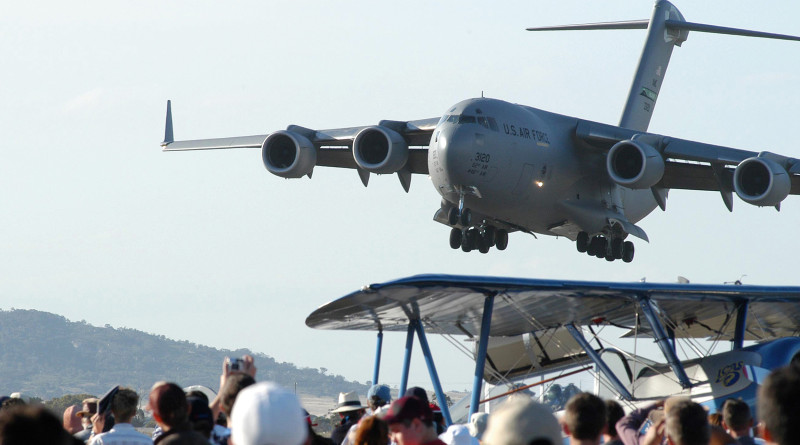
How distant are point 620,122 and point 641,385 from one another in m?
19.0

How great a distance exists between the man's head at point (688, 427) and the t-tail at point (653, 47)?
90.9 ft

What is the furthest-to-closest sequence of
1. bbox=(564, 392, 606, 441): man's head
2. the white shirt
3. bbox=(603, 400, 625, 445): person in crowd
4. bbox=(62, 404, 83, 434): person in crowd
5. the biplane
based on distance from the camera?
the biplane → bbox=(62, 404, 83, 434): person in crowd → bbox=(603, 400, 625, 445): person in crowd → the white shirt → bbox=(564, 392, 606, 441): man's head

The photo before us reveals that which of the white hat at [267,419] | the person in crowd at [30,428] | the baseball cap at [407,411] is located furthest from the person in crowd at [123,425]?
the person in crowd at [30,428]

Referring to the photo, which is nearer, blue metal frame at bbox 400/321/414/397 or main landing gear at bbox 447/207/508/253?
blue metal frame at bbox 400/321/414/397

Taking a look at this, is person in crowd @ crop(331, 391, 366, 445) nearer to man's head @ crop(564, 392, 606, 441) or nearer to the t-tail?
man's head @ crop(564, 392, 606, 441)

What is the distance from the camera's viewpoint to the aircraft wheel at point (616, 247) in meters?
26.2

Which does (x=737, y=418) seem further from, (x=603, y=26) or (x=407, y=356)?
A: (x=603, y=26)

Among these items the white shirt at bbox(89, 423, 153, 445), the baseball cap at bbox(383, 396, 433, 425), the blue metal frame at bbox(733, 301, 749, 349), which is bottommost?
the white shirt at bbox(89, 423, 153, 445)

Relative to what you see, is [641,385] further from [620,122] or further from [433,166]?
[620,122]

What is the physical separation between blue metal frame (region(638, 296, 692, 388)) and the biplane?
0.01 meters

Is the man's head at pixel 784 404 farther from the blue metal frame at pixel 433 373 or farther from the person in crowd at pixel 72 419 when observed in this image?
the blue metal frame at pixel 433 373

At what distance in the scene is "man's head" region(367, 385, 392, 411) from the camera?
8.88m

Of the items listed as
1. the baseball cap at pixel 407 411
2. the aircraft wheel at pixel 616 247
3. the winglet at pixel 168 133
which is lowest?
the baseball cap at pixel 407 411

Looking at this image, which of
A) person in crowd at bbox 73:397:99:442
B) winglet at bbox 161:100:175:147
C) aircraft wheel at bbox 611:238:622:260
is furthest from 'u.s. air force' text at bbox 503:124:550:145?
person in crowd at bbox 73:397:99:442
